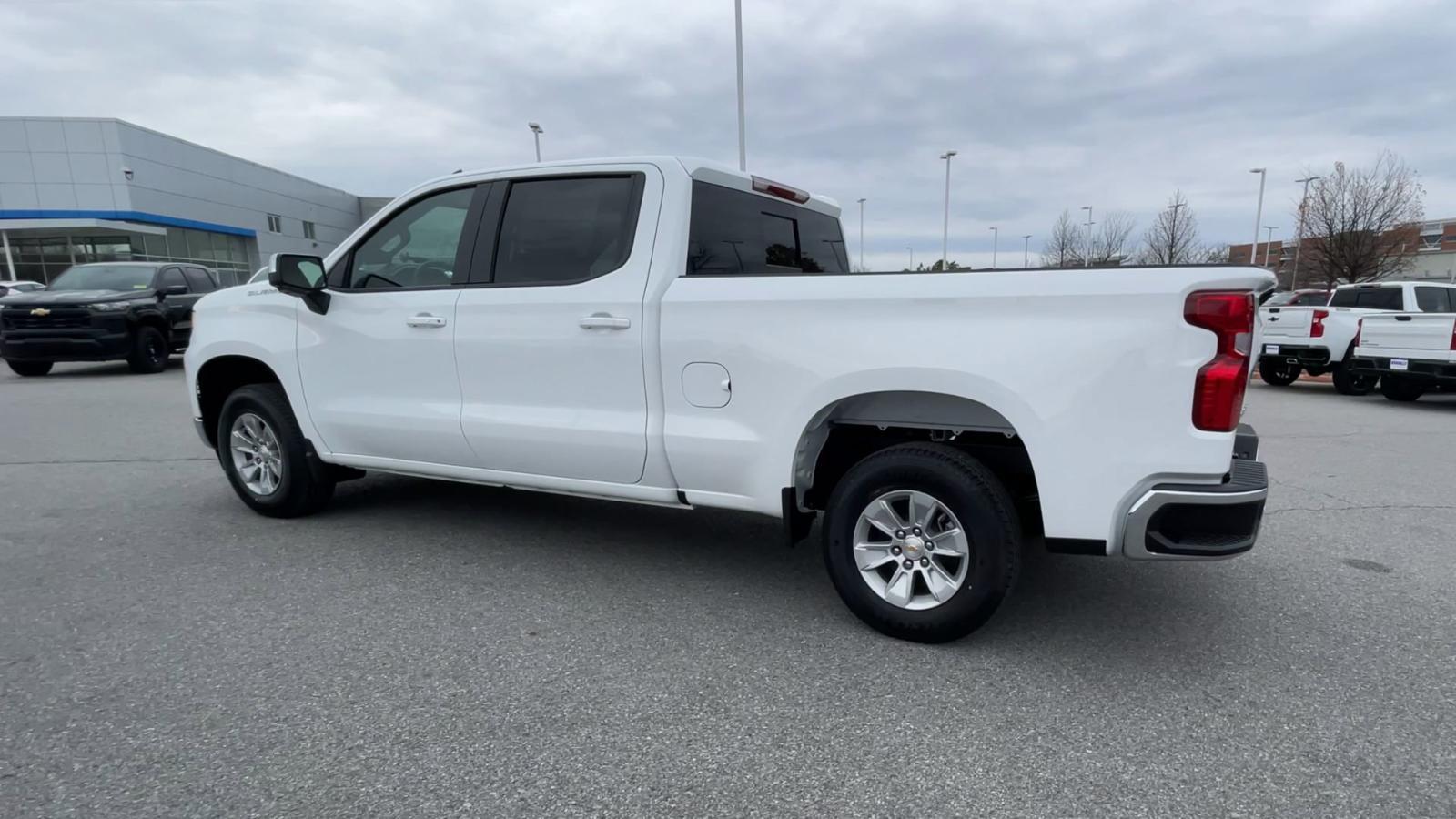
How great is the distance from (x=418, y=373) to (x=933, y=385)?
2.65m

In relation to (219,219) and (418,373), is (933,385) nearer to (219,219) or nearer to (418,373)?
(418,373)

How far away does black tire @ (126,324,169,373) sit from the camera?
1285 centimetres

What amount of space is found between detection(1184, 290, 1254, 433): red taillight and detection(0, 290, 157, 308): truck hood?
15.0m

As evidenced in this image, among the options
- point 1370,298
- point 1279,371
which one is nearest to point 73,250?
point 1279,371

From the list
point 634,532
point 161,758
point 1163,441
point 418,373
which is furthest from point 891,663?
point 418,373

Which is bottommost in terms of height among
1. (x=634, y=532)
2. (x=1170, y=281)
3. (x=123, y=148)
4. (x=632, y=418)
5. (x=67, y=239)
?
(x=634, y=532)

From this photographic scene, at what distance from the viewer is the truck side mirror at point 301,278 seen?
4160 millimetres

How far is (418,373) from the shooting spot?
13.6ft

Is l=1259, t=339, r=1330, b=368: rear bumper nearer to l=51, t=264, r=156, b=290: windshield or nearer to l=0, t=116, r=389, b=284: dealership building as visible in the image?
l=51, t=264, r=156, b=290: windshield

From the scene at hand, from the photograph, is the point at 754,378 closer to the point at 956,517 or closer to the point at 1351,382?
the point at 956,517

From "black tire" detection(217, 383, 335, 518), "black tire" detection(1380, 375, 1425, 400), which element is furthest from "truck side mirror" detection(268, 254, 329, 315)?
"black tire" detection(1380, 375, 1425, 400)

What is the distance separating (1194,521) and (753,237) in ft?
7.79

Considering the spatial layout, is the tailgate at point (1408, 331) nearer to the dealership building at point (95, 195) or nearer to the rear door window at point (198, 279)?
the rear door window at point (198, 279)

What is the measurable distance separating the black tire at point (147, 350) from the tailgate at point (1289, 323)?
1760 cm
